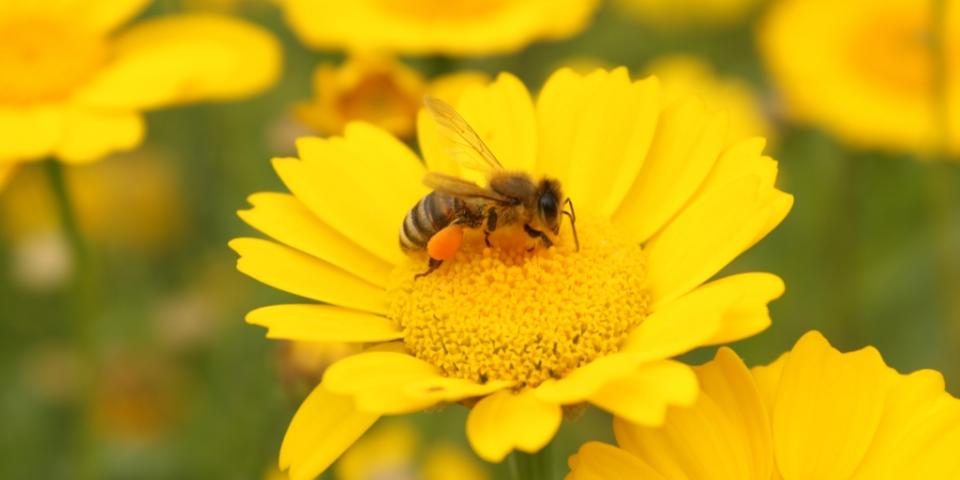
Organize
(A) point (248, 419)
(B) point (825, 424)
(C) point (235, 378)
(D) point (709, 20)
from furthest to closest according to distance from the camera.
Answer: (D) point (709, 20) → (C) point (235, 378) → (A) point (248, 419) → (B) point (825, 424)

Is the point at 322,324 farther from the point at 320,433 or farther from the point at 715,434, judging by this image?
the point at 715,434

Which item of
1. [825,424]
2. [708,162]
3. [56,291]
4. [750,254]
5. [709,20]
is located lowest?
[56,291]

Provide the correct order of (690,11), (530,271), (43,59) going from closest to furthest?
(530,271)
(43,59)
(690,11)

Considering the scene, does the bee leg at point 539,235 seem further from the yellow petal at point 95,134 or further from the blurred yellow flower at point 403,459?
the blurred yellow flower at point 403,459

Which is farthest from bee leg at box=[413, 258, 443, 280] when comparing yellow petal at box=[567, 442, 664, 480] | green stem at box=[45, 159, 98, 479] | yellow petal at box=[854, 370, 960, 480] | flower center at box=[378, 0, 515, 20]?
flower center at box=[378, 0, 515, 20]

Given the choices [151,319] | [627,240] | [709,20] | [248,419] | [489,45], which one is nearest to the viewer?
[627,240]

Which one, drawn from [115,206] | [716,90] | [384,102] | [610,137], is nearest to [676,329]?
[610,137]

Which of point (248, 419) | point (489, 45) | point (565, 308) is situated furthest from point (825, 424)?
point (248, 419)

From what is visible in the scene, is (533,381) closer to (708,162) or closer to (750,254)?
(708,162)
